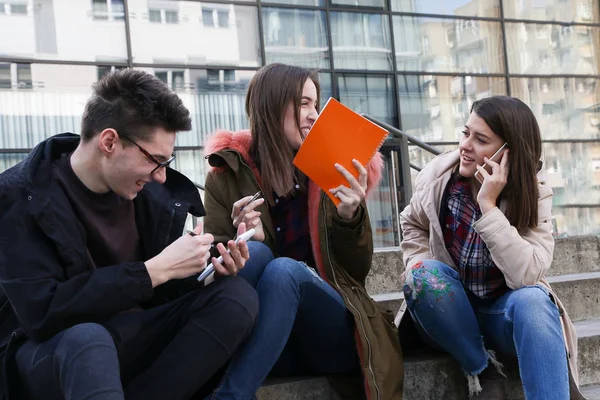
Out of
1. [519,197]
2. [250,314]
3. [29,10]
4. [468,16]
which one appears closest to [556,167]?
[468,16]

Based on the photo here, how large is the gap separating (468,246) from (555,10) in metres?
10.7

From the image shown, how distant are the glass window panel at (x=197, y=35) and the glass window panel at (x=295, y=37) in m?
0.21

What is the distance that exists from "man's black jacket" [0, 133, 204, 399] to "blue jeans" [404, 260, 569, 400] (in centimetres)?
100

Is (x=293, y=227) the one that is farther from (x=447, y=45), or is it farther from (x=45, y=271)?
(x=447, y=45)

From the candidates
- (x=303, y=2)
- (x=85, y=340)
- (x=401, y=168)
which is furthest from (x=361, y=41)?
(x=85, y=340)

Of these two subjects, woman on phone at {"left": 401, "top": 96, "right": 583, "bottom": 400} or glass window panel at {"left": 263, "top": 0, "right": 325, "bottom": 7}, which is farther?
glass window panel at {"left": 263, "top": 0, "right": 325, "bottom": 7}

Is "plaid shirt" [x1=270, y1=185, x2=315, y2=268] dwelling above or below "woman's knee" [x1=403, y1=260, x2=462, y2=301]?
above

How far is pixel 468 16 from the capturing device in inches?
454

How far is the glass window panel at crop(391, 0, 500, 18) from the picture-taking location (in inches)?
433

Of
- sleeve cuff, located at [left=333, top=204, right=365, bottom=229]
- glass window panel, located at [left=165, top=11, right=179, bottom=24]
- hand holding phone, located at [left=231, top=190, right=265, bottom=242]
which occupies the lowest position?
sleeve cuff, located at [left=333, top=204, right=365, bottom=229]

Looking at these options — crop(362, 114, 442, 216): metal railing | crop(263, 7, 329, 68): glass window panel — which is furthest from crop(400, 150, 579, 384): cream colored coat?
crop(263, 7, 329, 68): glass window panel

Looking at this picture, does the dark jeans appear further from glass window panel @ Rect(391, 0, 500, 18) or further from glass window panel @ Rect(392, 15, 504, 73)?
glass window panel @ Rect(391, 0, 500, 18)

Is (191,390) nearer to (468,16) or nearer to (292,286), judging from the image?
(292,286)

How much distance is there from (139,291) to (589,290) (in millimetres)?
2407
